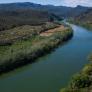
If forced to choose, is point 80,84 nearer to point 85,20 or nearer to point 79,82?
point 79,82

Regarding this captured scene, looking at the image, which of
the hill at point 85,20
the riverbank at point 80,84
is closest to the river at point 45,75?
the riverbank at point 80,84

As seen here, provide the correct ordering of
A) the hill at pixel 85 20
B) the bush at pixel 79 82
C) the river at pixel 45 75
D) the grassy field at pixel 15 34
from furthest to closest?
the hill at pixel 85 20 → the grassy field at pixel 15 34 → the river at pixel 45 75 → the bush at pixel 79 82

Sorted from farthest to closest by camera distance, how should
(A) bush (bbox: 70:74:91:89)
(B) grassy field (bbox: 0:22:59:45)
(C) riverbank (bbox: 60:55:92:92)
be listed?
(B) grassy field (bbox: 0:22:59:45) < (A) bush (bbox: 70:74:91:89) < (C) riverbank (bbox: 60:55:92:92)

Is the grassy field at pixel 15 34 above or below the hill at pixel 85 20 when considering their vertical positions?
above

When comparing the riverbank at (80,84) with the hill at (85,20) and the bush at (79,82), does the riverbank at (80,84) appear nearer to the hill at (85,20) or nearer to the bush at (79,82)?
the bush at (79,82)

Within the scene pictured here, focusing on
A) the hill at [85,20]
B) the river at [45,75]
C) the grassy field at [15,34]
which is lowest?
the hill at [85,20]

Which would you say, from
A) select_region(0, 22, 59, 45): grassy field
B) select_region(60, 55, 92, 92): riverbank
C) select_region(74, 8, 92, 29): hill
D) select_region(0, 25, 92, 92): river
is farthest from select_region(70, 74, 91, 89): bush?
select_region(74, 8, 92, 29): hill

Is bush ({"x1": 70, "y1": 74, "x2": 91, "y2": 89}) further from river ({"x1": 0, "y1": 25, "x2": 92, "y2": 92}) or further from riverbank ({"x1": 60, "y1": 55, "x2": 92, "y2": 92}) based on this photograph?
river ({"x1": 0, "y1": 25, "x2": 92, "y2": 92})

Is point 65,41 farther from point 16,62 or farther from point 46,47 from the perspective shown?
point 16,62

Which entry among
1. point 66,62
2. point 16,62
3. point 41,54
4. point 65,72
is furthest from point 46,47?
point 65,72

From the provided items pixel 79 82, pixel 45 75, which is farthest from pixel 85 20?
pixel 79 82

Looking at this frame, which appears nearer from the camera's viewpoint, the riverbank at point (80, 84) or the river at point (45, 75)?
the riverbank at point (80, 84)
